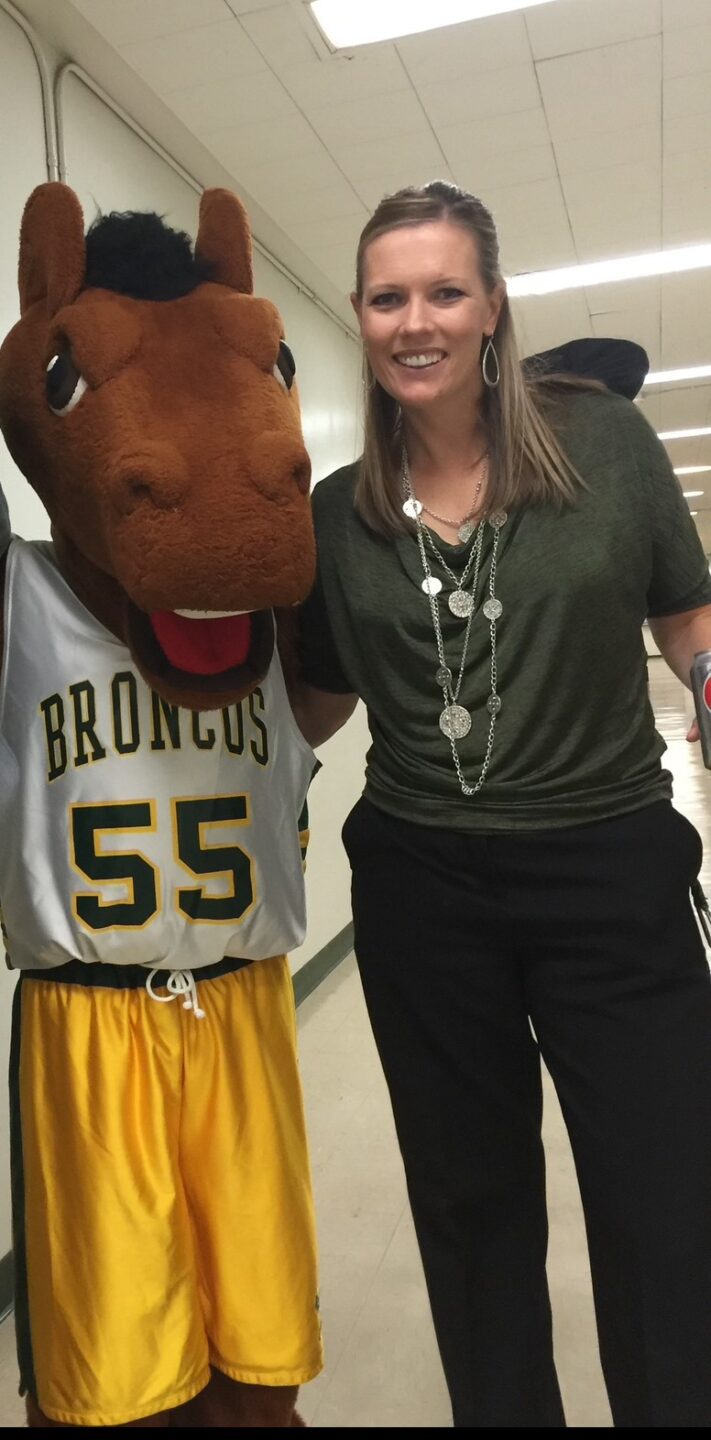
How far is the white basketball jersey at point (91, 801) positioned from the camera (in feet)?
3.65

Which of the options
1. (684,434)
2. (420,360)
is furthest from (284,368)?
(684,434)

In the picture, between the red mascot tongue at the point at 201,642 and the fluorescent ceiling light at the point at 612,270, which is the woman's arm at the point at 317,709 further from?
the fluorescent ceiling light at the point at 612,270

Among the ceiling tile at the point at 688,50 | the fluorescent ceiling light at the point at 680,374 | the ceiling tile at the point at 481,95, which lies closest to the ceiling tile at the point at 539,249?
the ceiling tile at the point at 481,95

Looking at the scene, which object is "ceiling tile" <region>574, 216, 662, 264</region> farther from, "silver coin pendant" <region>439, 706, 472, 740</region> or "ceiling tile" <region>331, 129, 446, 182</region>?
"silver coin pendant" <region>439, 706, 472, 740</region>

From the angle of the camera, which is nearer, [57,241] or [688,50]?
[57,241]

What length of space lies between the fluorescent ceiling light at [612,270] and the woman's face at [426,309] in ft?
12.1

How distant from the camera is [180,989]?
1.14m

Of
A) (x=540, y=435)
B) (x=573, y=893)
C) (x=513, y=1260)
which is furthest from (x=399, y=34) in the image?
(x=513, y=1260)

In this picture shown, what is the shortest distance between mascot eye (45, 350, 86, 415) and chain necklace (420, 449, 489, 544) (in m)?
0.41

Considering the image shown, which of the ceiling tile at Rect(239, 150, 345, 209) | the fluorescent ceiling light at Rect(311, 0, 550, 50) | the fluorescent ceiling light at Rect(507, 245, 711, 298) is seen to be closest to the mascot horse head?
the fluorescent ceiling light at Rect(311, 0, 550, 50)

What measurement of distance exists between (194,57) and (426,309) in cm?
191

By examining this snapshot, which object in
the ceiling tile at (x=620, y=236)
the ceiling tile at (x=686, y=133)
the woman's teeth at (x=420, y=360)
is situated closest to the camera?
the woman's teeth at (x=420, y=360)

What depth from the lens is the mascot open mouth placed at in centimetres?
102

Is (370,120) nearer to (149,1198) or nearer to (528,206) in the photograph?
(528,206)
